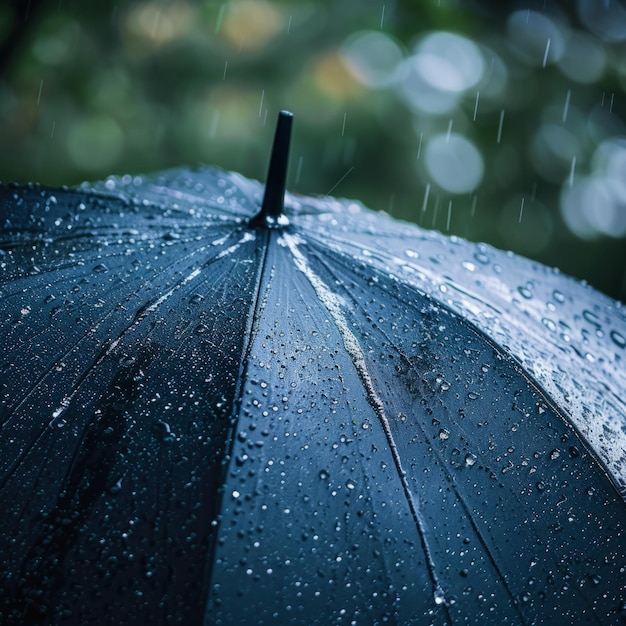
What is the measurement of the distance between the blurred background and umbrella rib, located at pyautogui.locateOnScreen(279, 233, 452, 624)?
14.8 feet

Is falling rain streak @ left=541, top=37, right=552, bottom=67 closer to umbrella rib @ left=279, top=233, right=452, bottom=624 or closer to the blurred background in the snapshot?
the blurred background

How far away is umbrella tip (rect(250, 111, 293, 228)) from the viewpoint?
1766mm

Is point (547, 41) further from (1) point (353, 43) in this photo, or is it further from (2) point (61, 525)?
(2) point (61, 525)

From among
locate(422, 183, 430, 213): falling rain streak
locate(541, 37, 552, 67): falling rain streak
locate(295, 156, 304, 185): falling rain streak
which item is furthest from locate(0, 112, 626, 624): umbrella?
locate(541, 37, 552, 67): falling rain streak

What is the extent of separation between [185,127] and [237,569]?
5594 mm

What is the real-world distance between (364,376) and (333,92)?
506 centimetres

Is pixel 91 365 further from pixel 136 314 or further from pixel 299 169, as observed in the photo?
pixel 299 169

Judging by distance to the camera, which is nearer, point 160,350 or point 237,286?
point 160,350

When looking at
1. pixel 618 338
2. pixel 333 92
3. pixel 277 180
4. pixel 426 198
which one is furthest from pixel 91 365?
pixel 426 198

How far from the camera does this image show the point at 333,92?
6.13 meters

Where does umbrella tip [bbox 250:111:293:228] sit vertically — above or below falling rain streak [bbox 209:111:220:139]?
below

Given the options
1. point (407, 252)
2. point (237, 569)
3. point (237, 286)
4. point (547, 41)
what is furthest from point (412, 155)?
point (237, 569)

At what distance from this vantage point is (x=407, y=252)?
6.47ft

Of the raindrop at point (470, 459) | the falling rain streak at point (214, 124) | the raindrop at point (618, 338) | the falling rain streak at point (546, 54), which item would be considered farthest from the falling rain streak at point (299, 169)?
the raindrop at point (470, 459)
